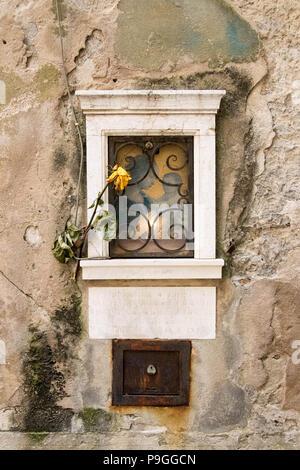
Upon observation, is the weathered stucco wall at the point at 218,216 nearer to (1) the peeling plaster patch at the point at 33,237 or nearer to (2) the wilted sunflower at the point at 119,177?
(1) the peeling plaster patch at the point at 33,237

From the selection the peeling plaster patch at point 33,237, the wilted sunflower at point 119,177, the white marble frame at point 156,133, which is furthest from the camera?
the peeling plaster patch at point 33,237

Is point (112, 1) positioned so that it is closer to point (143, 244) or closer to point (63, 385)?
point (143, 244)

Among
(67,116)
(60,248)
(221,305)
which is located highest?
(67,116)

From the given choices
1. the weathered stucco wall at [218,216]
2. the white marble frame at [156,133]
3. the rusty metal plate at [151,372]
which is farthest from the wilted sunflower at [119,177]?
the rusty metal plate at [151,372]

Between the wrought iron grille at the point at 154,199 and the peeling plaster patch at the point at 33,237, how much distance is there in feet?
1.56

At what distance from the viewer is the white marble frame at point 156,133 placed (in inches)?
106

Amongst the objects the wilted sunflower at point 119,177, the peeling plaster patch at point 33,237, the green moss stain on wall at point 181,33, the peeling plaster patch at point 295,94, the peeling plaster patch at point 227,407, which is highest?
the green moss stain on wall at point 181,33

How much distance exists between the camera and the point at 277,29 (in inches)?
108

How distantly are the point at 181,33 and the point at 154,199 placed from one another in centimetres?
107

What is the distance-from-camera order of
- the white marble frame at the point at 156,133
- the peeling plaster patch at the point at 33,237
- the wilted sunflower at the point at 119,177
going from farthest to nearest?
1. the peeling plaster patch at the point at 33,237
2. the white marble frame at the point at 156,133
3. the wilted sunflower at the point at 119,177

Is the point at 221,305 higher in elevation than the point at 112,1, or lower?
lower

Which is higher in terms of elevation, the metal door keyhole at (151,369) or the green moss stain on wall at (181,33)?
the green moss stain on wall at (181,33)

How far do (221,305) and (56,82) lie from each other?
179cm

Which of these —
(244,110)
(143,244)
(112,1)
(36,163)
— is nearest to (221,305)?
(143,244)
